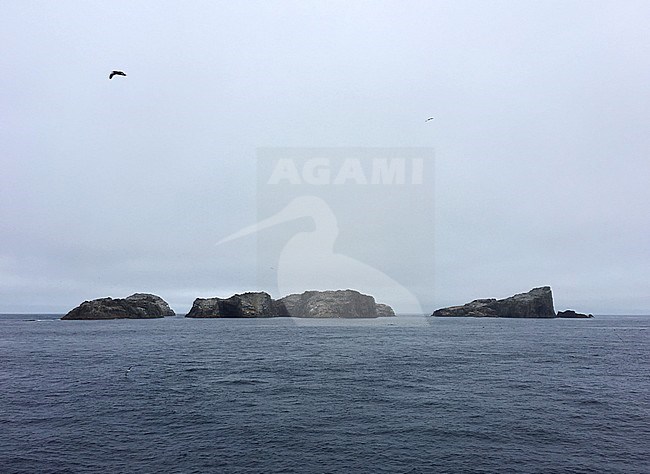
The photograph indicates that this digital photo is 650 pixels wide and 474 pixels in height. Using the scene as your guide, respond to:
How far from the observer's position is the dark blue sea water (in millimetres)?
29922

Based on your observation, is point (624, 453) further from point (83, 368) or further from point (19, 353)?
point (19, 353)

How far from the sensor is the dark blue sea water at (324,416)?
29.9 metres

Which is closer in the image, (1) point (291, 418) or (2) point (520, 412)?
(1) point (291, 418)

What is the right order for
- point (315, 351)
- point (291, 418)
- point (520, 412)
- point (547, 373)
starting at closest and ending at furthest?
point (291, 418), point (520, 412), point (547, 373), point (315, 351)

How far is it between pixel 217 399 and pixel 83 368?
1450 inches

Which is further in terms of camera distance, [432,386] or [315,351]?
[315,351]

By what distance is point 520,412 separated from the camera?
1700 inches

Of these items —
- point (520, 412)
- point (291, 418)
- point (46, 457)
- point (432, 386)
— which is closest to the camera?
point (46, 457)

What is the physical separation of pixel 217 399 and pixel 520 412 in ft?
108

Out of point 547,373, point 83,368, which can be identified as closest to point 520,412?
point 547,373

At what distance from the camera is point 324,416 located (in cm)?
4078

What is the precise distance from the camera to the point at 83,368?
70.8 meters

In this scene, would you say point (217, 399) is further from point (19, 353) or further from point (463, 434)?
point (19, 353)

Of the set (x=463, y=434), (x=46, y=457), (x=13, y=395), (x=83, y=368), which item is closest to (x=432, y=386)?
(x=463, y=434)
